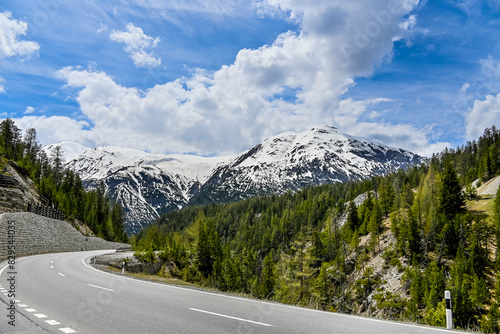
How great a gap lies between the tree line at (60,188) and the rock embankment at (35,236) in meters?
22.9

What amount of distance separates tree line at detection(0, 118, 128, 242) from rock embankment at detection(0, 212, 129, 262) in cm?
2288

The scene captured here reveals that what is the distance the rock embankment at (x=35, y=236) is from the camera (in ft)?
93.2

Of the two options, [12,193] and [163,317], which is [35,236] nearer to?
[12,193]

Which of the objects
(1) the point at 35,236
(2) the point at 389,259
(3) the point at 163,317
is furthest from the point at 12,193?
(2) the point at 389,259

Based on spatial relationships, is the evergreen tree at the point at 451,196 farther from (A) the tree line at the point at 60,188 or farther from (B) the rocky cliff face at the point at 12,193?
(A) the tree line at the point at 60,188

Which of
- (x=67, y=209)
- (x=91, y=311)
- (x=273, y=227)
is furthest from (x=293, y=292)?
(x=273, y=227)

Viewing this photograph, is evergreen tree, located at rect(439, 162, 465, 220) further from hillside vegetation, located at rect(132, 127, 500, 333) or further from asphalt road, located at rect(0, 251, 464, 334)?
asphalt road, located at rect(0, 251, 464, 334)

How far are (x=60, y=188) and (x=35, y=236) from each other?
51.1 meters

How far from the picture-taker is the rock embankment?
2841 cm

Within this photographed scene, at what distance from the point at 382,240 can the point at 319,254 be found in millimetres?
20572

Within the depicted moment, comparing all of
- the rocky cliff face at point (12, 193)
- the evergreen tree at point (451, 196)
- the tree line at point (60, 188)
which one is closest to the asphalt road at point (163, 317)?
the rocky cliff face at point (12, 193)

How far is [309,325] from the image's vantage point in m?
7.86

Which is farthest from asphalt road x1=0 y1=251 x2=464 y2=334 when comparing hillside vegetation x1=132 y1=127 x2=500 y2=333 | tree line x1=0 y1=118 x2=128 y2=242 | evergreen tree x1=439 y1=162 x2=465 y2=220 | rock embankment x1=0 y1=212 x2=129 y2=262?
evergreen tree x1=439 y1=162 x2=465 y2=220

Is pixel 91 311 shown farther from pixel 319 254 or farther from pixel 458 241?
pixel 319 254
